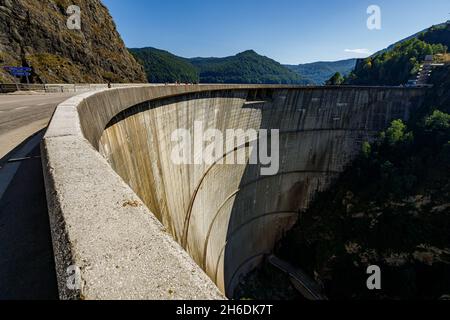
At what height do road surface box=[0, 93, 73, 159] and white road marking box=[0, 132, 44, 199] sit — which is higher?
road surface box=[0, 93, 73, 159]

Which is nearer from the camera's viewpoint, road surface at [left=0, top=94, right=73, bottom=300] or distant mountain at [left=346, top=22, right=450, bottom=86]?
road surface at [left=0, top=94, right=73, bottom=300]

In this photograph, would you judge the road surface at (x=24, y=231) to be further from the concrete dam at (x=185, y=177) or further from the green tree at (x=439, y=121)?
the green tree at (x=439, y=121)

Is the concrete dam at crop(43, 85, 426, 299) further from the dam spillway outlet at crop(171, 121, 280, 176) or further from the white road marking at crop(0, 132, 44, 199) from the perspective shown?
the white road marking at crop(0, 132, 44, 199)

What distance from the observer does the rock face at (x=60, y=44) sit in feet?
94.8

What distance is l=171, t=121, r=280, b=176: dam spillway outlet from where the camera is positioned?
1331 cm

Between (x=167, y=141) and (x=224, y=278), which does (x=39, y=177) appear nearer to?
(x=167, y=141)

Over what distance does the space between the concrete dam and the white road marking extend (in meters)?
0.92

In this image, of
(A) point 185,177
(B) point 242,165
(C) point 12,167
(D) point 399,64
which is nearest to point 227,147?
(B) point 242,165

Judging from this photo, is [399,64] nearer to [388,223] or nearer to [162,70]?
[388,223]

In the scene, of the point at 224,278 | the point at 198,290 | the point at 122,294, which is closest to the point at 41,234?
the point at 122,294

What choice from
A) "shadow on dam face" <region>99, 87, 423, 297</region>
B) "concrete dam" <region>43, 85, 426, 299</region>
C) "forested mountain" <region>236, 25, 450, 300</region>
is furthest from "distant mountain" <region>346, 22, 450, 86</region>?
"concrete dam" <region>43, 85, 426, 299</region>

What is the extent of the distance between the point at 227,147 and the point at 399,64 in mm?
45547

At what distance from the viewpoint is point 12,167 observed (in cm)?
397
